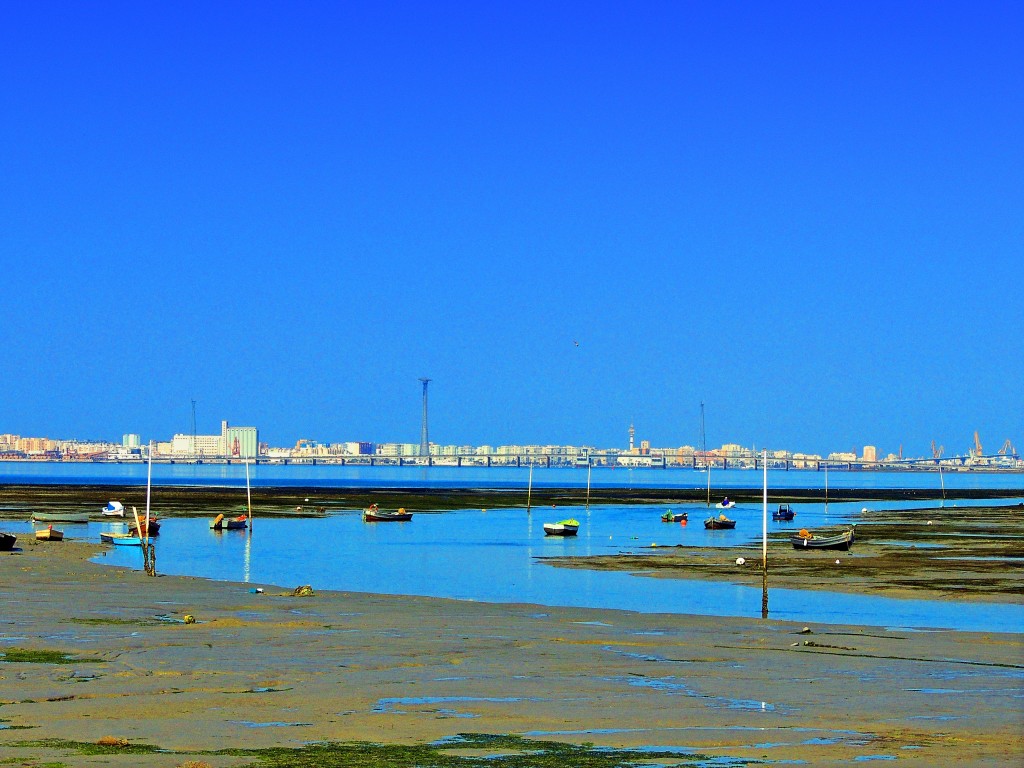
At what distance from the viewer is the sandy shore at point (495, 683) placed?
15781 mm

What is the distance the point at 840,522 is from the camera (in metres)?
95.3

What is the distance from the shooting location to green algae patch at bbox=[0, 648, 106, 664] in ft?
70.3

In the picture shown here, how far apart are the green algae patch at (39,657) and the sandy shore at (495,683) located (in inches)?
5.6

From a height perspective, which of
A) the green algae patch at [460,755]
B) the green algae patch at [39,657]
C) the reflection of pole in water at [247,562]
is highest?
the green algae patch at [460,755]

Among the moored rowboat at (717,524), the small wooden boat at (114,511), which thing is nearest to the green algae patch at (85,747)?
the moored rowboat at (717,524)

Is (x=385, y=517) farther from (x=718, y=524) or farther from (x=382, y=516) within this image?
(x=718, y=524)

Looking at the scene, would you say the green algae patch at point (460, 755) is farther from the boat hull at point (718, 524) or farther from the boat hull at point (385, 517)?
the boat hull at point (385, 517)

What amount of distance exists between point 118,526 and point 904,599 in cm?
5211

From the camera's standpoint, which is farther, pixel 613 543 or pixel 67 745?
pixel 613 543

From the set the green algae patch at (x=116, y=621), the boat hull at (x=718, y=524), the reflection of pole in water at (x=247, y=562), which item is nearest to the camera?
the green algae patch at (x=116, y=621)

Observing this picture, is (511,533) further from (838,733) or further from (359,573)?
(838,733)

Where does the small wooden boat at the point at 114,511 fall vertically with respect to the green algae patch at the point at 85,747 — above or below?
below

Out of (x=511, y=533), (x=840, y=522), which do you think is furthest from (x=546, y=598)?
(x=840, y=522)

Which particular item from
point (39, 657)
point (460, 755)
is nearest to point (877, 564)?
point (39, 657)
